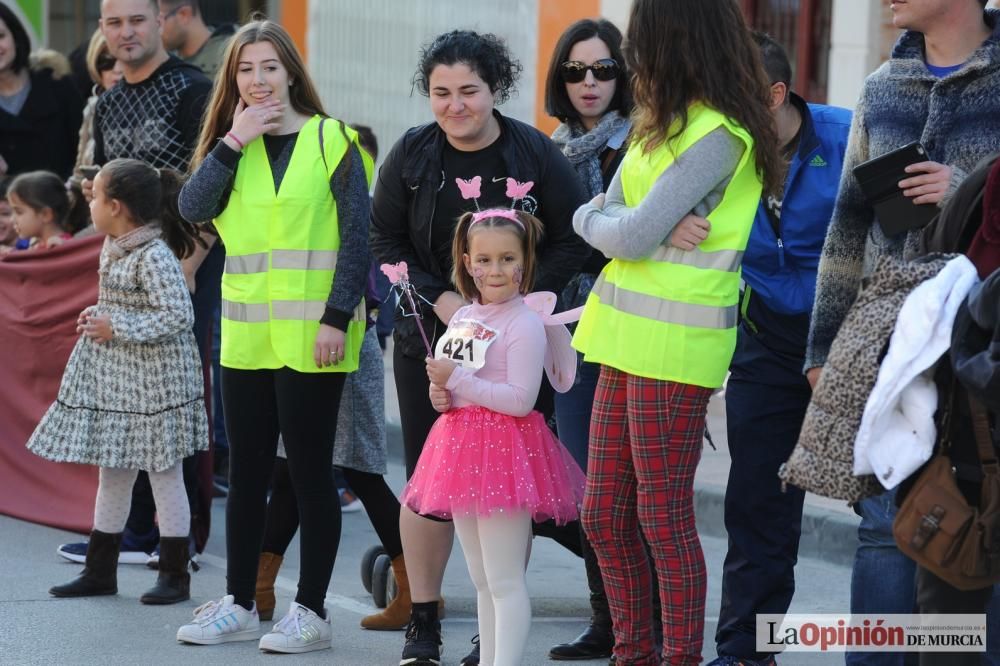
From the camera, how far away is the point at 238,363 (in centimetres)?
522

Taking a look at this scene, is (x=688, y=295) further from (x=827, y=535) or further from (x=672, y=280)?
(x=827, y=535)

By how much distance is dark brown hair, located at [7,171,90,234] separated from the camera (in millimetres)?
7121

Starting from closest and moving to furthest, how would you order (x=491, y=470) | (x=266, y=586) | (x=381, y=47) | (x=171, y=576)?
(x=491, y=470)
(x=266, y=586)
(x=171, y=576)
(x=381, y=47)

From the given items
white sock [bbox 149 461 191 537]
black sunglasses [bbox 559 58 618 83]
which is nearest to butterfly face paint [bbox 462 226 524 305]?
black sunglasses [bbox 559 58 618 83]

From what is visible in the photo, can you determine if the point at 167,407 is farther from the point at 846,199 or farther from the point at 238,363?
the point at 846,199

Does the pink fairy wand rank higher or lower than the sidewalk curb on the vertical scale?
Answer: higher

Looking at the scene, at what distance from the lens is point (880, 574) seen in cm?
439

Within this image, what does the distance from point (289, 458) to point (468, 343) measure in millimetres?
861

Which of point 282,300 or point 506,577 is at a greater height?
point 282,300

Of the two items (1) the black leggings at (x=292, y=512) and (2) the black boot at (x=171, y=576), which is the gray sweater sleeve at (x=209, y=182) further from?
(2) the black boot at (x=171, y=576)

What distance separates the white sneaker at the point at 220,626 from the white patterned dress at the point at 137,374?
83 centimetres

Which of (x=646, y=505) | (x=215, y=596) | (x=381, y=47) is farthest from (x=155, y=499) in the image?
(x=381, y=47)

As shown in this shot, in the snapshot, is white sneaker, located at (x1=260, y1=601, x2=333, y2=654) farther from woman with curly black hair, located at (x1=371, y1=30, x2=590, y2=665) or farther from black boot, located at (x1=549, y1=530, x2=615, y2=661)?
black boot, located at (x1=549, y1=530, x2=615, y2=661)

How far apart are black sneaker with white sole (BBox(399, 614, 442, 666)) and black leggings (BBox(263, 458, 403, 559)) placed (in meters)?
0.70
